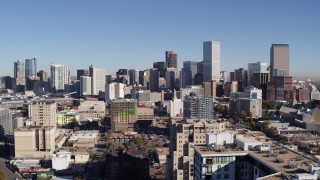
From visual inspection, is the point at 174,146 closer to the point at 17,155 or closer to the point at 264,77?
the point at 17,155

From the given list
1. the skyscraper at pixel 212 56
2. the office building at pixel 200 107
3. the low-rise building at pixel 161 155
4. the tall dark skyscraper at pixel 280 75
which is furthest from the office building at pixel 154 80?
the low-rise building at pixel 161 155

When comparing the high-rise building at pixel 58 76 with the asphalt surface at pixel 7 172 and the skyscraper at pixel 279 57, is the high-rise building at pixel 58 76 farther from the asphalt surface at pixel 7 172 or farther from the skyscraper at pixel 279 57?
the asphalt surface at pixel 7 172

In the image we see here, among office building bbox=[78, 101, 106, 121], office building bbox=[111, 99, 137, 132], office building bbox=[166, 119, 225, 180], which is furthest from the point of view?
office building bbox=[78, 101, 106, 121]

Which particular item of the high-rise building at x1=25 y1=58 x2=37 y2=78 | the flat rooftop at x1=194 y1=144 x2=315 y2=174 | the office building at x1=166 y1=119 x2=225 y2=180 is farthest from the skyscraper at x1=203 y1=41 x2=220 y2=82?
the flat rooftop at x1=194 y1=144 x2=315 y2=174

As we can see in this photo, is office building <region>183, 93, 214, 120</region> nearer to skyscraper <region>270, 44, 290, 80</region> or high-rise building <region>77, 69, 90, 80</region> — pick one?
skyscraper <region>270, 44, 290, 80</region>

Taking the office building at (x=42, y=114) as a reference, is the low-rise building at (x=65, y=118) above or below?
below
